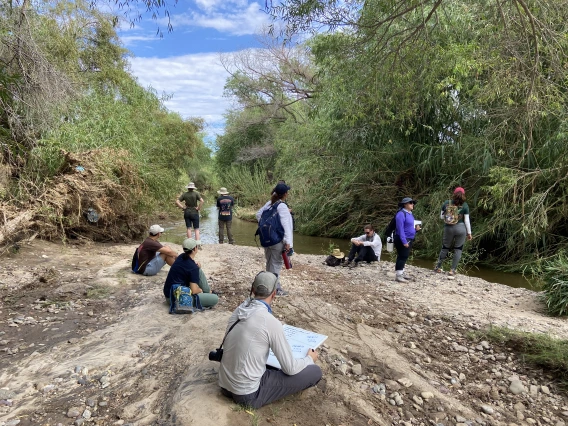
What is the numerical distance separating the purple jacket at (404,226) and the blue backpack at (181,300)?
12.3 feet

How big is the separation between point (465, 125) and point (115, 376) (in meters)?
11.2

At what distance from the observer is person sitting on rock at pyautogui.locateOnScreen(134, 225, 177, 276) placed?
21.5 ft

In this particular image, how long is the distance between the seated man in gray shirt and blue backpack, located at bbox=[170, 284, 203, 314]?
1906mm

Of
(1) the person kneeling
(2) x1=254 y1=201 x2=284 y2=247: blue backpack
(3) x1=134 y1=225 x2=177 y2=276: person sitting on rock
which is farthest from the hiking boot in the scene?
(3) x1=134 y1=225 x2=177 y2=276: person sitting on rock

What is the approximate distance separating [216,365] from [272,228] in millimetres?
2051

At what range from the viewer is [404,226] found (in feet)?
21.9

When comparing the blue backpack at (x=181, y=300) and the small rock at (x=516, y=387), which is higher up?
the blue backpack at (x=181, y=300)

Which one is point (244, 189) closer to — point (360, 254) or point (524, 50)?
point (360, 254)

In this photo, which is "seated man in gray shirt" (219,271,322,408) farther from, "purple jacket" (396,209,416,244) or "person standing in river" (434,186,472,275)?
"person standing in river" (434,186,472,275)

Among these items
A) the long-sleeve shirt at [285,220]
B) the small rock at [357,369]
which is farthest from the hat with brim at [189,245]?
the small rock at [357,369]

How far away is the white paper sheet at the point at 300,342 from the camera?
3162mm

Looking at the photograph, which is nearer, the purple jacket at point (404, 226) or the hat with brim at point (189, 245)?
the hat with brim at point (189, 245)

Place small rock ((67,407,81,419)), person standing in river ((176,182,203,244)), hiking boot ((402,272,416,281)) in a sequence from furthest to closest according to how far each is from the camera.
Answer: person standing in river ((176,182,203,244)), hiking boot ((402,272,416,281)), small rock ((67,407,81,419))

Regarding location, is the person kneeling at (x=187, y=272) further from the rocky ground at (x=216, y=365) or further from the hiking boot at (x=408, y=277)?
the hiking boot at (x=408, y=277)
